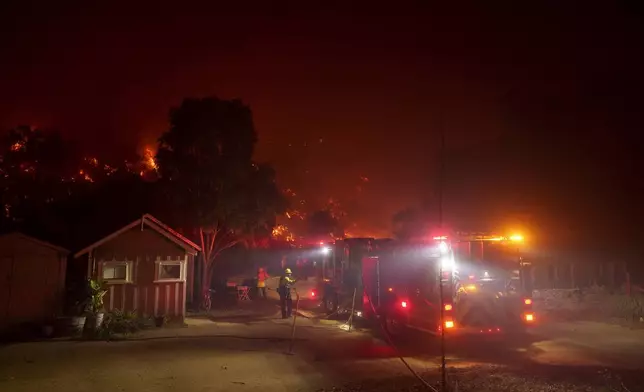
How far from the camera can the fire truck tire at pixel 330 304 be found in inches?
827

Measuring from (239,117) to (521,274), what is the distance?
54.3 ft

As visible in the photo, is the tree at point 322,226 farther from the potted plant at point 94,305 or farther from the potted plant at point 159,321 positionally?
the potted plant at point 94,305

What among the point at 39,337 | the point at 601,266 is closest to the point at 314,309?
the point at 39,337

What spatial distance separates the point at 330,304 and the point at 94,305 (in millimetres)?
9009

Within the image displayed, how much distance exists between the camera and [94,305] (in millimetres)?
16891

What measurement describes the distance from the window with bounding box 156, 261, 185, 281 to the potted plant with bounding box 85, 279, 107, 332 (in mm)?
2156

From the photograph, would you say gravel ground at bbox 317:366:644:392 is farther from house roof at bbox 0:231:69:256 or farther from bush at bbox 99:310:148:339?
house roof at bbox 0:231:69:256

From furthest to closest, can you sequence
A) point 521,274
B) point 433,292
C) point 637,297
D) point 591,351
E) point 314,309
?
1. point 314,309
2. point 637,297
3. point 521,274
4. point 433,292
5. point 591,351

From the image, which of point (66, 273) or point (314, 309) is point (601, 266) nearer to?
point (314, 309)

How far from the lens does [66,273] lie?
18.2 meters

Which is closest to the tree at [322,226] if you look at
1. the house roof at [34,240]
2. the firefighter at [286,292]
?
the firefighter at [286,292]

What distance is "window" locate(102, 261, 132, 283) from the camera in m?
18.3

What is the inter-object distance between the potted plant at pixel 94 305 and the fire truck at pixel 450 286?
862 cm

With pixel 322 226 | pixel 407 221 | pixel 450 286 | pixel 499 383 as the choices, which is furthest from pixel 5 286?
pixel 322 226
